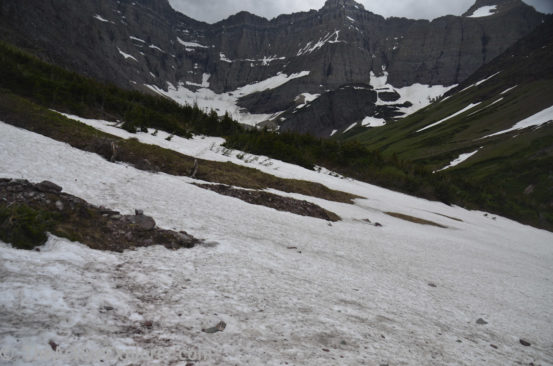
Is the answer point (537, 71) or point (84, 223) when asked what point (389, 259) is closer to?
point (84, 223)

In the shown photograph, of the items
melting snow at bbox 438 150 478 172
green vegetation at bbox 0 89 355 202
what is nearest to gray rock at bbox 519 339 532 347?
green vegetation at bbox 0 89 355 202

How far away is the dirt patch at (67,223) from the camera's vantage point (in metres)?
4.56

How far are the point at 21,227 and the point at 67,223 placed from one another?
1043mm

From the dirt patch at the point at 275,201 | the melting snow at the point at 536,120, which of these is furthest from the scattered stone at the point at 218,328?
the melting snow at the point at 536,120

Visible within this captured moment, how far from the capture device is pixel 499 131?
9888cm

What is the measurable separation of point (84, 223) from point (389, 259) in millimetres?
8856

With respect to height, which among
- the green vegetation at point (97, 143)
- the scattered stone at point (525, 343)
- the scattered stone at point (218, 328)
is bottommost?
the scattered stone at point (525, 343)

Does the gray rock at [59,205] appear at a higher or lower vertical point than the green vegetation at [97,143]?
lower

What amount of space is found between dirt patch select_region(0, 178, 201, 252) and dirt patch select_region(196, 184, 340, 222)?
21.3 ft

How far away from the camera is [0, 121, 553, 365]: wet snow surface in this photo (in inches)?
124

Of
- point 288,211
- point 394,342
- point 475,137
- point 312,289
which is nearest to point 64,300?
point 312,289

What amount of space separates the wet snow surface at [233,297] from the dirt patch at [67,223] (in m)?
0.28

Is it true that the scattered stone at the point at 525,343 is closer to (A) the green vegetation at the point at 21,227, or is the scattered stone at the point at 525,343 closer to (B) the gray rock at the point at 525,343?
(B) the gray rock at the point at 525,343

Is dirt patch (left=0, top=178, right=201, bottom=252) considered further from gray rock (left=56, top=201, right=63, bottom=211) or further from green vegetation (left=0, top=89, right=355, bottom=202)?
green vegetation (left=0, top=89, right=355, bottom=202)
